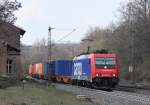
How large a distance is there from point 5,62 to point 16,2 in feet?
45.5

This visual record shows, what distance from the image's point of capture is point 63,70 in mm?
63531

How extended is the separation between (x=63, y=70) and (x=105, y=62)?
21.5 meters

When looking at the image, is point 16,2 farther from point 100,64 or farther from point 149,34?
point 149,34

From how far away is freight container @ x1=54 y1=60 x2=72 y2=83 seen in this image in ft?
200

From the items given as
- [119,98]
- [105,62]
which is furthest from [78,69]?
[119,98]

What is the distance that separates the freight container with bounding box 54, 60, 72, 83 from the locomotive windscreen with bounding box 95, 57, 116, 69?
1685 centimetres

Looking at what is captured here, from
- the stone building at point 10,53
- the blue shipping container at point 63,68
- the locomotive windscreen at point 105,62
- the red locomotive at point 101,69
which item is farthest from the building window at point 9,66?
the locomotive windscreen at point 105,62

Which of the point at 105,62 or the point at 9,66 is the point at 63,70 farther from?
the point at 105,62

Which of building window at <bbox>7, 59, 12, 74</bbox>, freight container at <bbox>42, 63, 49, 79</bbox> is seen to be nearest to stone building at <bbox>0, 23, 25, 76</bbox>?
building window at <bbox>7, 59, 12, 74</bbox>

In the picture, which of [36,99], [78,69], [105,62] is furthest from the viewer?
[78,69]

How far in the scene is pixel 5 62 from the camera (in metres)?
59.0

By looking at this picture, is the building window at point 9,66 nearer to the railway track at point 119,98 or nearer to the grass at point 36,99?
the railway track at point 119,98

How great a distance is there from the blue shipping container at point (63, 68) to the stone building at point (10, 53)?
5513mm

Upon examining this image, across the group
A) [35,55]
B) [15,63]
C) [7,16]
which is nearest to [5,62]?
[15,63]
